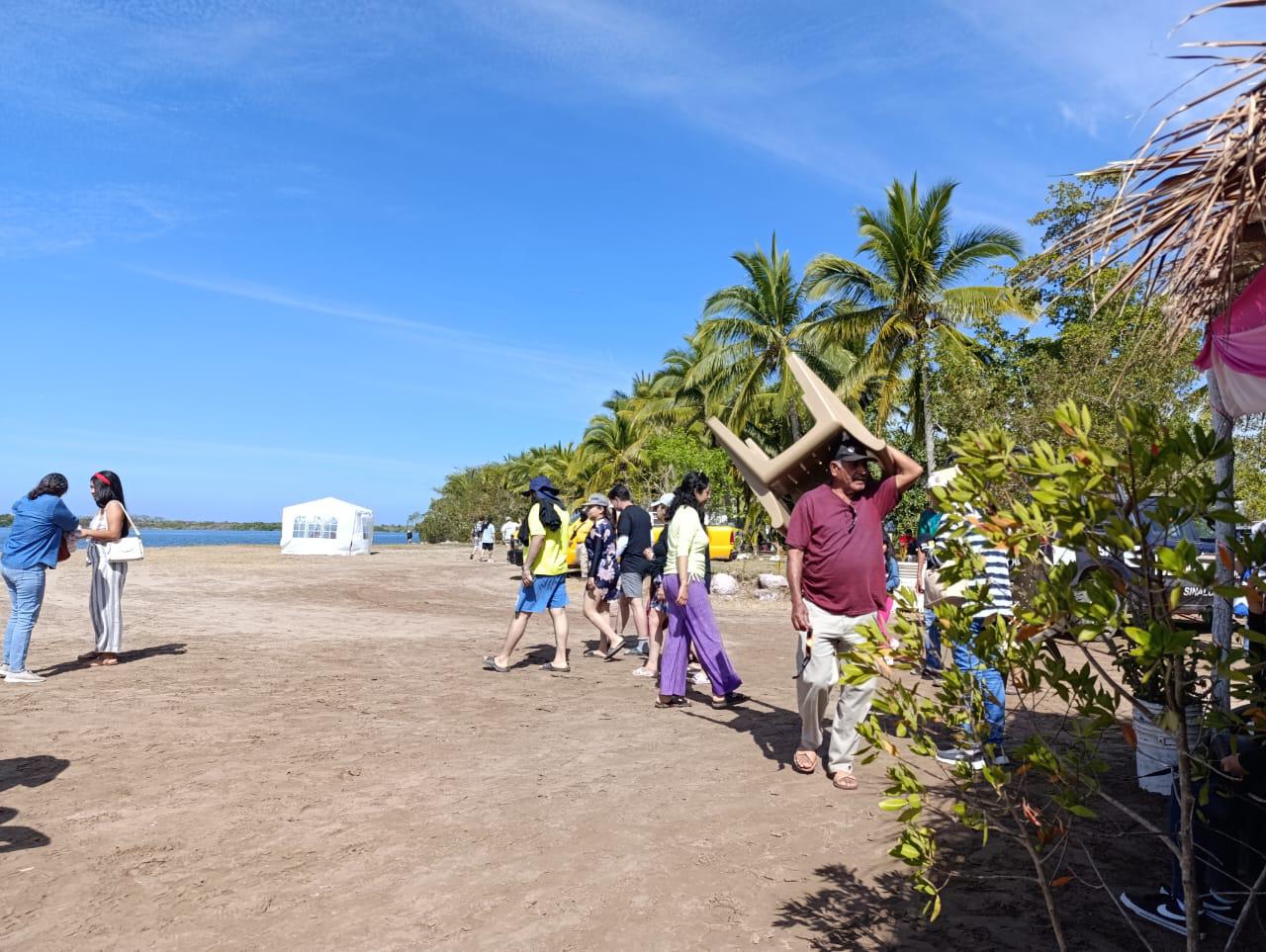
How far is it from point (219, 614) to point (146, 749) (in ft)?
29.7

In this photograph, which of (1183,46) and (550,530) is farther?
(550,530)

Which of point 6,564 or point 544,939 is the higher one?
point 6,564

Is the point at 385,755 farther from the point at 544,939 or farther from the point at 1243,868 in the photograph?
the point at 1243,868

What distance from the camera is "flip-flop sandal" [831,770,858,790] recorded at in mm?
5004

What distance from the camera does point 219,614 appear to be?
14.2 metres

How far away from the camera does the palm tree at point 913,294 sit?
24.3m

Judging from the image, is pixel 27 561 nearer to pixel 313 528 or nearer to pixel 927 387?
pixel 927 387

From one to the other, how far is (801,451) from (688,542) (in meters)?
2.05

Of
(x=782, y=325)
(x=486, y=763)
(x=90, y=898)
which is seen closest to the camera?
(x=90, y=898)

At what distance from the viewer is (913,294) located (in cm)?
2475

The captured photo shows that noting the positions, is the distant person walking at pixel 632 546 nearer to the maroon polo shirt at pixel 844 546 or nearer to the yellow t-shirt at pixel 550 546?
the yellow t-shirt at pixel 550 546

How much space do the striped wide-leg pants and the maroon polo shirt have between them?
22.2ft

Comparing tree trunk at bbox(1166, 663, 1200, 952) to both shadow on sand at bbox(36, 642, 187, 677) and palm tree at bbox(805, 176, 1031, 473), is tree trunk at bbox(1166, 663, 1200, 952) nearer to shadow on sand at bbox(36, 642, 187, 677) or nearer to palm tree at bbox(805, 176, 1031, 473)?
shadow on sand at bbox(36, 642, 187, 677)

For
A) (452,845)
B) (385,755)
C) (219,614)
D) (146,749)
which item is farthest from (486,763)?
(219,614)
